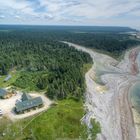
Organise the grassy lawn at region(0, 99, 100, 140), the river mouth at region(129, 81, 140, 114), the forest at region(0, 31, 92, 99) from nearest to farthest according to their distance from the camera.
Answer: the grassy lawn at region(0, 99, 100, 140)
the river mouth at region(129, 81, 140, 114)
the forest at region(0, 31, 92, 99)

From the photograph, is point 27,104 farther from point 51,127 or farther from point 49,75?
point 49,75

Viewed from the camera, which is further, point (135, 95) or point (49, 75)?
point (49, 75)

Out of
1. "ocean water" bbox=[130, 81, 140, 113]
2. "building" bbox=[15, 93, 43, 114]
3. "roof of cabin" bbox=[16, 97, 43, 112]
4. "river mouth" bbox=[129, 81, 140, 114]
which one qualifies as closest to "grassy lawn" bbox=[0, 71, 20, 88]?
"building" bbox=[15, 93, 43, 114]

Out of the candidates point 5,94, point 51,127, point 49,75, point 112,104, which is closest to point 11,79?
point 49,75

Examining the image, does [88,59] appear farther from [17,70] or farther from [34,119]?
[34,119]

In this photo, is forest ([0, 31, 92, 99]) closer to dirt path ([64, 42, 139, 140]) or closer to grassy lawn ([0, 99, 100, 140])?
dirt path ([64, 42, 139, 140])

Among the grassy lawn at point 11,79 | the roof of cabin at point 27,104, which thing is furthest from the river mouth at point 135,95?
the grassy lawn at point 11,79

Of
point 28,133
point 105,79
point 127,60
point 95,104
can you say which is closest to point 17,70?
point 105,79
